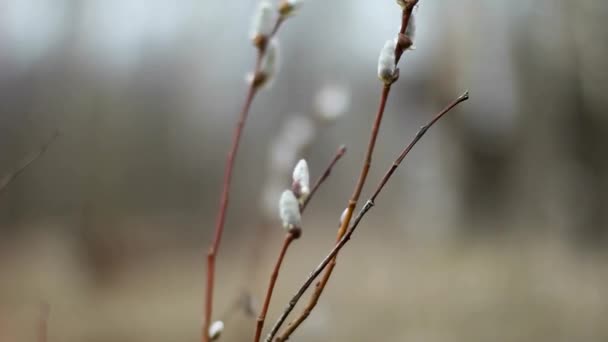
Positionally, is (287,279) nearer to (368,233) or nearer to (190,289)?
(190,289)

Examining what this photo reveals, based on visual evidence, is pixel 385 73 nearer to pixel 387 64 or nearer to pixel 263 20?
pixel 387 64

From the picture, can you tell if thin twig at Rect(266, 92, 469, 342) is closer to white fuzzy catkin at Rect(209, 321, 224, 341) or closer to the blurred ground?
white fuzzy catkin at Rect(209, 321, 224, 341)

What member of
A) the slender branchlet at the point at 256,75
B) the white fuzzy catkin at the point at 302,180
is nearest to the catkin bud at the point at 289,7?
the slender branchlet at the point at 256,75

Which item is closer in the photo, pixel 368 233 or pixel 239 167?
pixel 368 233

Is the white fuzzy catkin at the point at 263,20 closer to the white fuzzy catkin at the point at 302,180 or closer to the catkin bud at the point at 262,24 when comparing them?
the catkin bud at the point at 262,24

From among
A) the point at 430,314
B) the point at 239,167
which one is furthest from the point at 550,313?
the point at 239,167

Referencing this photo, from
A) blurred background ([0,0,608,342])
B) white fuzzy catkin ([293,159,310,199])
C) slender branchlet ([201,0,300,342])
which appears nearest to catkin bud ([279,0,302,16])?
slender branchlet ([201,0,300,342])

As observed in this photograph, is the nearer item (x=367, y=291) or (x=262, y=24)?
(x=262, y=24)

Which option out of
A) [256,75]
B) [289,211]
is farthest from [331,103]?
[289,211]
